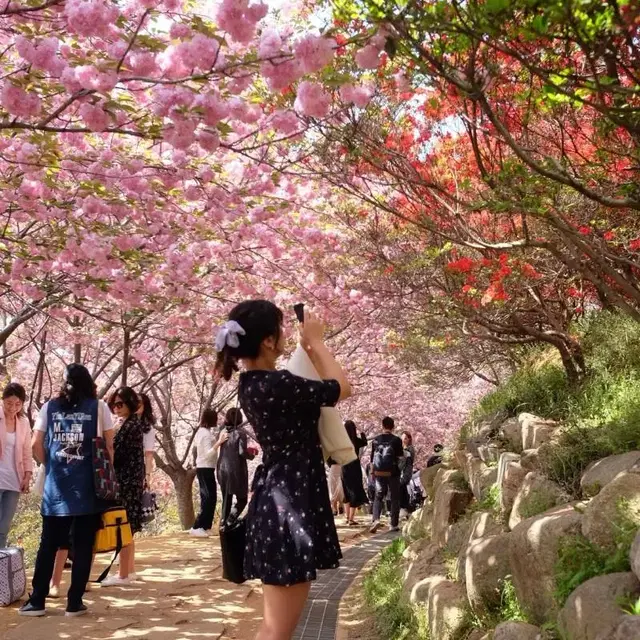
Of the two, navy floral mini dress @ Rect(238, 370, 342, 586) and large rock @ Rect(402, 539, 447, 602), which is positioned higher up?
navy floral mini dress @ Rect(238, 370, 342, 586)

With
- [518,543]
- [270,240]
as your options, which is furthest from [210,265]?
[518,543]

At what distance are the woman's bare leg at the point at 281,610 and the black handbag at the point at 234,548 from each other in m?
0.31

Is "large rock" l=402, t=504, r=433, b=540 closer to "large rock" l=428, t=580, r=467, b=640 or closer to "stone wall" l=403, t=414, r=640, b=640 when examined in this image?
"stone wall" l=403, t=414, r=640, b=640

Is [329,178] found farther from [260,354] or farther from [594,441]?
[260,354]

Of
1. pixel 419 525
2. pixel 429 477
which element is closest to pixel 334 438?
pixel 419 525

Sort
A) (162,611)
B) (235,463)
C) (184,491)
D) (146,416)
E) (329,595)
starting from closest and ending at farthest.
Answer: (162,611) < (146,416) < (329,595) < (235,463) < (184,491)

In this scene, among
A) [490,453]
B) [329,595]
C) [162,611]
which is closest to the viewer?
[162,611]

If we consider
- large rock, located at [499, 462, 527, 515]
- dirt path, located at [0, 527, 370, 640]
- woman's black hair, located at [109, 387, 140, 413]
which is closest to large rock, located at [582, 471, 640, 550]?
large rock, located at [499, 462, 527, 515]

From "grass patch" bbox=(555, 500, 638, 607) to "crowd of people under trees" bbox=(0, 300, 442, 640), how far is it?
3.18 ft

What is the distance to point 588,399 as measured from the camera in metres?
6.44

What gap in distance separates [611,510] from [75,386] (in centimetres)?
370

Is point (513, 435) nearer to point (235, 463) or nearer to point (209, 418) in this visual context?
point (235, 463)

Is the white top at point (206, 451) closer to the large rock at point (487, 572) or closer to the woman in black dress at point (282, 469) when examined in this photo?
the large rock at point (487, 572)

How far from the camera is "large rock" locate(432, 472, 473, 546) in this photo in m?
6.67
